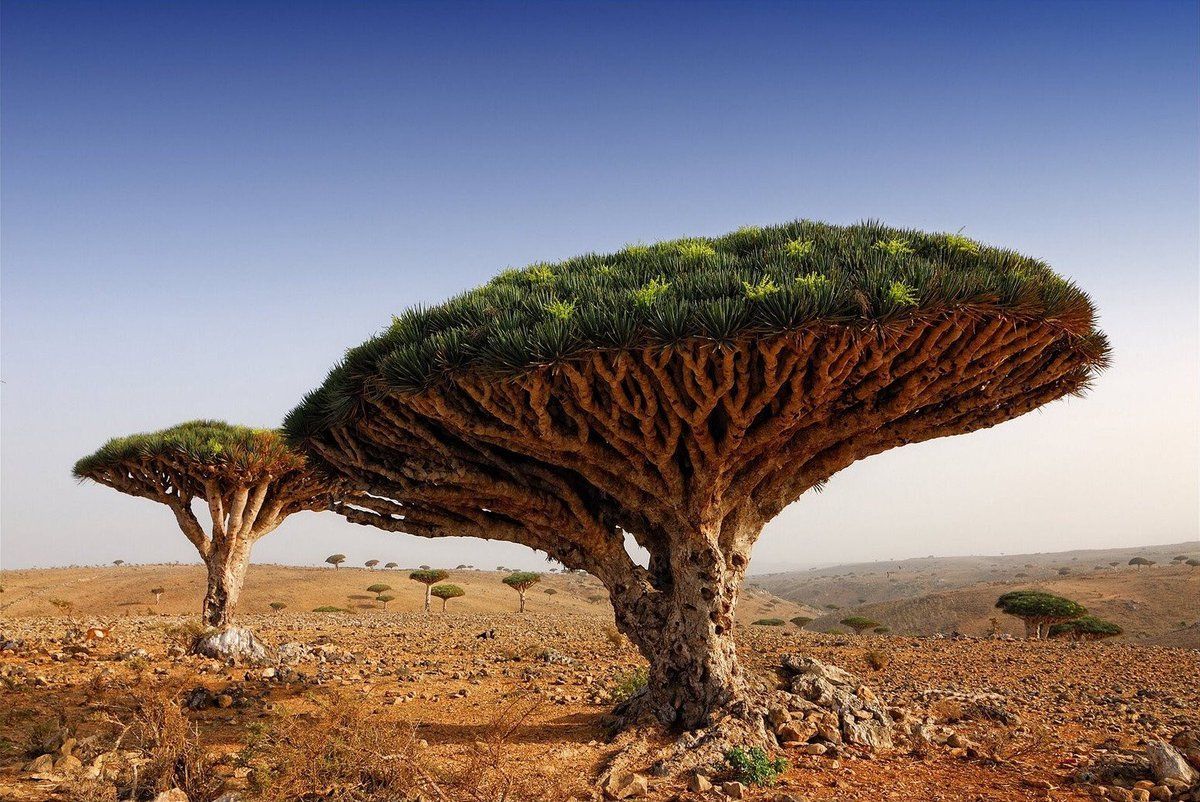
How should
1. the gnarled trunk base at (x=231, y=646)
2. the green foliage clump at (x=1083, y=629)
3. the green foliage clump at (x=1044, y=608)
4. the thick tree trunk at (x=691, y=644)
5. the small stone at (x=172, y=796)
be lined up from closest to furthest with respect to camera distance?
1. the small stone at (x=172, y=796)
2. the thick tree trunk at (x=691, y=644)
3. the gnarled trunk base at (x=231, y=646)
4. the green foliage clump at (x=1083, y=629)
5. the green foliage clump at (x=1044, y=608)

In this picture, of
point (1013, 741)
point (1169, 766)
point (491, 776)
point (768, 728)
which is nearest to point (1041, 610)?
point (1013, 741)

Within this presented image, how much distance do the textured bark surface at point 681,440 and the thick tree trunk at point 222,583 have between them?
7.73 meters

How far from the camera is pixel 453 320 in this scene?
682 centimetres

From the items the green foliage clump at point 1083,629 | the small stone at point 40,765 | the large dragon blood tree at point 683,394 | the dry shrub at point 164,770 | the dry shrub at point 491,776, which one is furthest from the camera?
the green foliage clump at point 1083,629

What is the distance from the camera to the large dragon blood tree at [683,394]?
5.83m

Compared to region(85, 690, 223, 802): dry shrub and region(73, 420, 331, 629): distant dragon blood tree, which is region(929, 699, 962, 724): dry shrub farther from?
region(73, 420, 331, 629): distant dragon blood tree

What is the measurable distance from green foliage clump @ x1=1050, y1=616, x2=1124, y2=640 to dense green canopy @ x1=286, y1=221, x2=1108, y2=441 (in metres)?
20.5

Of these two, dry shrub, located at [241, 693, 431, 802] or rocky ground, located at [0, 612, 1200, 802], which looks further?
rocky ground, located at [0, 612, 1200, 802]

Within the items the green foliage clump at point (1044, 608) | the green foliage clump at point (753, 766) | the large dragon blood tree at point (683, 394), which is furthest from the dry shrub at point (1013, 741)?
the green foliage clump at point (1044, 608)

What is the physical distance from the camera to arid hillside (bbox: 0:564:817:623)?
3616 cm

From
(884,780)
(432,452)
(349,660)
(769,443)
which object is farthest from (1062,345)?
(349,660)

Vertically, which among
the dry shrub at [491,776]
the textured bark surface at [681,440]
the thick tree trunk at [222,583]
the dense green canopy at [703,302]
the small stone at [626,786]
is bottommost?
the small stone at [626,786]

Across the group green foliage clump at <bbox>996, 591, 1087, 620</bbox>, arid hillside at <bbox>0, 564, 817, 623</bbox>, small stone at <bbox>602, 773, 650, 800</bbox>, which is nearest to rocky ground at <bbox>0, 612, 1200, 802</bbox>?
small stone at <bbox>602, 773, 650, 800</bbox>

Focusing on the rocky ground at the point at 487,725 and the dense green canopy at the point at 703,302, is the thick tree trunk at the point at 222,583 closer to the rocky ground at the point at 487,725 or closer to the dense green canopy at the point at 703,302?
the rocky ground at the point at 487,725
